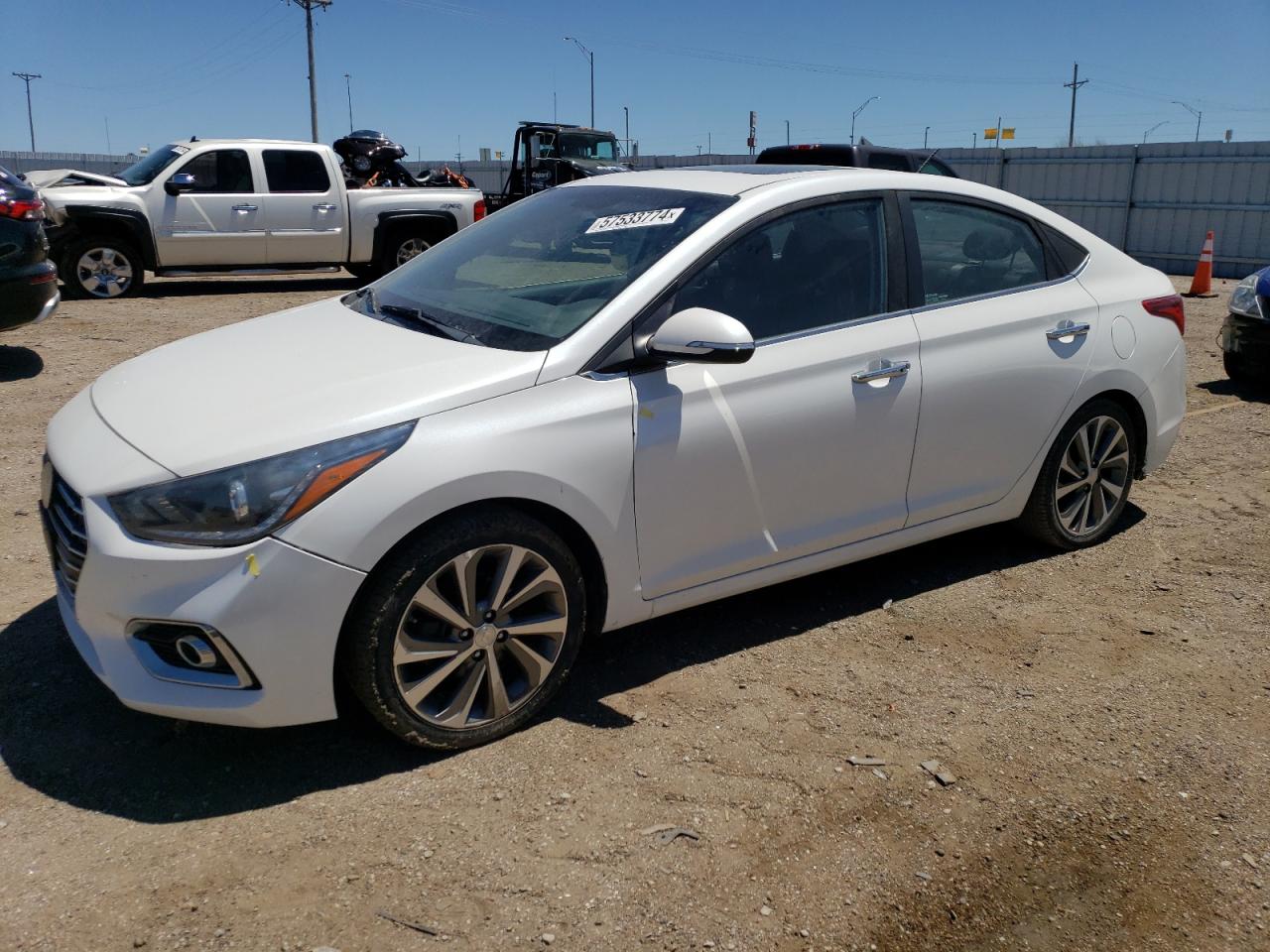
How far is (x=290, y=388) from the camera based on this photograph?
3.14 meters

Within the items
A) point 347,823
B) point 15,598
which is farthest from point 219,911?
point 15,598

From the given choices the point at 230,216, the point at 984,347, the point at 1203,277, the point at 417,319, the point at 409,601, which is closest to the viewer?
the point at 409,601

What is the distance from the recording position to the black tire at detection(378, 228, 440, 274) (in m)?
13.8

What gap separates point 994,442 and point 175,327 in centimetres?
853

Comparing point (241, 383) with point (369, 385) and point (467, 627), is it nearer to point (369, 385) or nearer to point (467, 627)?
point (369, 385)

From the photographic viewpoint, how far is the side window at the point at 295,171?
1298 centimetres

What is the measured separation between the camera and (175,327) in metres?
10.4

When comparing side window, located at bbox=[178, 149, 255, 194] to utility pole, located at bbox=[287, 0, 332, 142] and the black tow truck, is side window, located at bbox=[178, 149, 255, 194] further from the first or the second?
utility pole, located at bbox=[287, 0, 332, 142]

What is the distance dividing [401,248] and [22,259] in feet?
21.4

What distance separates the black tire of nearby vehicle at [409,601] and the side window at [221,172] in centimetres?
1095

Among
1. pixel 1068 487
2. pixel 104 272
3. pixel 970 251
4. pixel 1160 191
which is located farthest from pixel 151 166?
pixel 1160 191

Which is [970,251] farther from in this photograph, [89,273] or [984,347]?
[89,273]

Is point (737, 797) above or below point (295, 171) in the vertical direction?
below

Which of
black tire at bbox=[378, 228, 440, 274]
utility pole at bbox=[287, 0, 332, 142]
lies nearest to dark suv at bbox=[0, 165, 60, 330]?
black tire at bbox=[378, 228, 440, 274]
